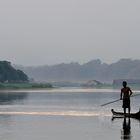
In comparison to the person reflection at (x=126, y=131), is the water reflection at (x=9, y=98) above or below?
below

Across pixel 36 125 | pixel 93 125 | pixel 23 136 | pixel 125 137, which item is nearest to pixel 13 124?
pixel 36 125

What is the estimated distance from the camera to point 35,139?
22219 mm

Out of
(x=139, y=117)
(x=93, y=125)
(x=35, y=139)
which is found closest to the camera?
(x=35, y=139)

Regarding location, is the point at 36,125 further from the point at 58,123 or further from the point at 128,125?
the point at 128,125

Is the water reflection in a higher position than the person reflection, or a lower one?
lower

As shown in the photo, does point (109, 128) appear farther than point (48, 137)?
Yes

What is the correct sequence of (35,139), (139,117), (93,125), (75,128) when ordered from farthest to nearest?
1. (139,117)
2. (93,125)
3. (75,128)
4. (35,139)

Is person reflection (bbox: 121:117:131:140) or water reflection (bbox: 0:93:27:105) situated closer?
person reflection (bbox: 121:117:131:140)

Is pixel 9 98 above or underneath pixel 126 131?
underneath

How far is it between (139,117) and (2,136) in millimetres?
11358

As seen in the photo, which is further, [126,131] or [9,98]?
[9,98]

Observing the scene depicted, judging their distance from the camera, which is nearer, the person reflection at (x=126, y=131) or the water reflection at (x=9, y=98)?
the person reflection at (x=126, y=131)

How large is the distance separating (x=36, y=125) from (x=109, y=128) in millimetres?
3516

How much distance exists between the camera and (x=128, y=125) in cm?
2816
